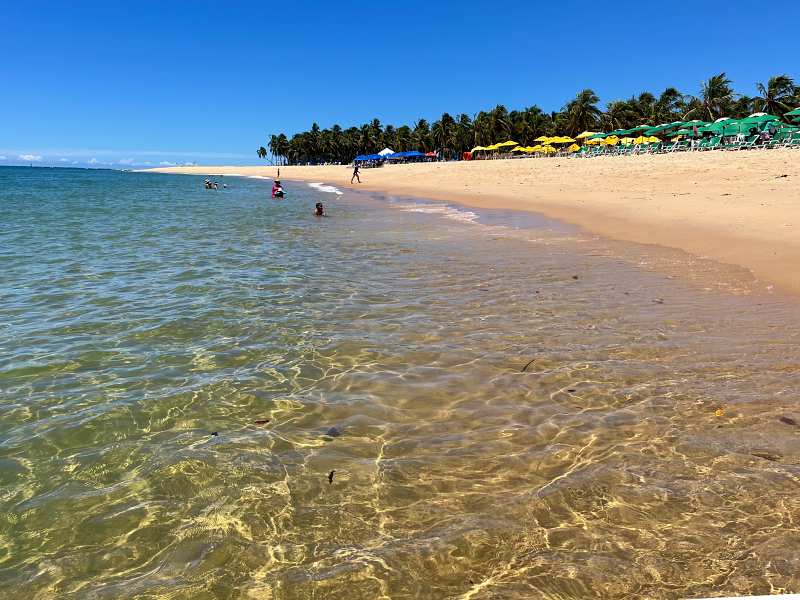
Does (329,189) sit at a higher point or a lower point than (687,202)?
higher

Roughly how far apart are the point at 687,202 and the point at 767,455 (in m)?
18.1

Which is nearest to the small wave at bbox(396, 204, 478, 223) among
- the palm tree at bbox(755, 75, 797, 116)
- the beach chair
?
the beach chair

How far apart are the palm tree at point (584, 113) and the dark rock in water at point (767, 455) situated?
9628cm

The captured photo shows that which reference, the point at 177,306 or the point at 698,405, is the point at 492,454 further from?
the point at 177,306

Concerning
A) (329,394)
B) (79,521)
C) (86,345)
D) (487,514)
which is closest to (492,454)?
(487,514)

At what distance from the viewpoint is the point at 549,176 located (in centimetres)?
3831

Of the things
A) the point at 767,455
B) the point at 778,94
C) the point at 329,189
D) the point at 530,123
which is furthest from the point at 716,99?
the point at 767,455

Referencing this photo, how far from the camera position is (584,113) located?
294 ft

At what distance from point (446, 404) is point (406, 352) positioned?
1.46 metres

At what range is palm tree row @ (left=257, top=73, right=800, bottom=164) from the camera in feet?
241

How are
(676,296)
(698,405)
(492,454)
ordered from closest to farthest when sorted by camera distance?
(492,454) < (698,405) < (676,296)

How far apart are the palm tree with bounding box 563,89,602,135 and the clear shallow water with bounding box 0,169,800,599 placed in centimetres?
9023

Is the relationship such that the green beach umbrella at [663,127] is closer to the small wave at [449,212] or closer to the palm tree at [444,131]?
the small wave at [449,212]

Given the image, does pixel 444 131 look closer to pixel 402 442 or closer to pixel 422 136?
pixel 422 136
